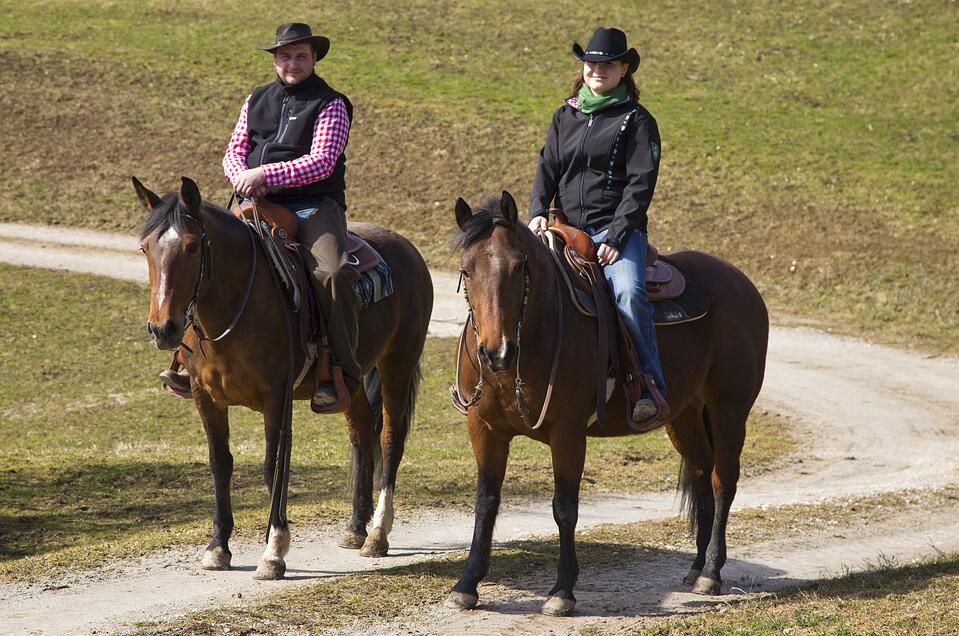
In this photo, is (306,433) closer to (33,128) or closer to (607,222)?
(607,222)

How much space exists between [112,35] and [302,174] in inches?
1302

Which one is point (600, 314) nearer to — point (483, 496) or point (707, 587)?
point (483, 496)

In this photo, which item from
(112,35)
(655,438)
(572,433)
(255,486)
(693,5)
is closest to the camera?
(572,433)

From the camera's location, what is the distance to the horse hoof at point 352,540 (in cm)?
977

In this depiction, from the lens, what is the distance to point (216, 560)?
8.88 meters

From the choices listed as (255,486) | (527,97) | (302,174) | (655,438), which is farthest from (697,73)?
(302,174)

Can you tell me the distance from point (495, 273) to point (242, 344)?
228 centimetres

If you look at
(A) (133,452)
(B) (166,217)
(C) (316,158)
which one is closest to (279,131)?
(C) (316,158)

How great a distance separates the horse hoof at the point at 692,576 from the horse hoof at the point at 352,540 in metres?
2.65

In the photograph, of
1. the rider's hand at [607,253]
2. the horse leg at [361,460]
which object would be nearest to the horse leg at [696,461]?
the rider's hand at [607,253]

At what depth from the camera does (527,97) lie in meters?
35.4

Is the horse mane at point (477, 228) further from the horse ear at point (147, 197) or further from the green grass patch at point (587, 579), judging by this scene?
the green grass patch at point (587, 579)

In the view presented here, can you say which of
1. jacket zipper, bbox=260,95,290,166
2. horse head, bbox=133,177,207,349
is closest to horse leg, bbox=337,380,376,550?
jacket zipper, bbox=260,95,290,166

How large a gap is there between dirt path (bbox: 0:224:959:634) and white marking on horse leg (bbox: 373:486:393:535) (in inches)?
9.2
